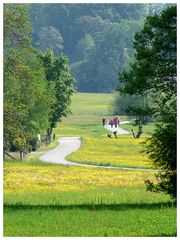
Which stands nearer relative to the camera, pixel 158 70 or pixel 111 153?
pixel 158 70

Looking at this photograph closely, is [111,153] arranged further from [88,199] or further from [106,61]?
[106,61]

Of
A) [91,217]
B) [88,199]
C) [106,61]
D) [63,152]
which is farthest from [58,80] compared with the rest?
[106,61]

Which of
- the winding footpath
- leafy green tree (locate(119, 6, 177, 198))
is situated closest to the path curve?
the winding footpath

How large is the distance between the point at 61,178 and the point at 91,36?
386ft

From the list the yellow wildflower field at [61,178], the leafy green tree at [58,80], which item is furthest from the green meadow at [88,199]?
the leafy green tree at [58,80]

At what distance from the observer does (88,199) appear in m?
28.3

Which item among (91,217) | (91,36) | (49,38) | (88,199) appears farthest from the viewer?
(91,36)

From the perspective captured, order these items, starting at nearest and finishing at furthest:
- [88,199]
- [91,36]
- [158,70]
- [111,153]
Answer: [158,70], [88,199], [111,153], [91,36]

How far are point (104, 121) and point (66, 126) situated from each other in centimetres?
619

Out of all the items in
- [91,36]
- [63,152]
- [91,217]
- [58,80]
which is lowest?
[63,152]

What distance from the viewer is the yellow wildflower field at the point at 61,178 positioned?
126 feet

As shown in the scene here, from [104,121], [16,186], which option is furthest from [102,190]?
[104,121]

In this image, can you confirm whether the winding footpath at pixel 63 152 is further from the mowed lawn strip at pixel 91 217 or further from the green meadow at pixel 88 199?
the mowed lawn strip at pixel 91 217

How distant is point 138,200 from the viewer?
2711 centimetres
